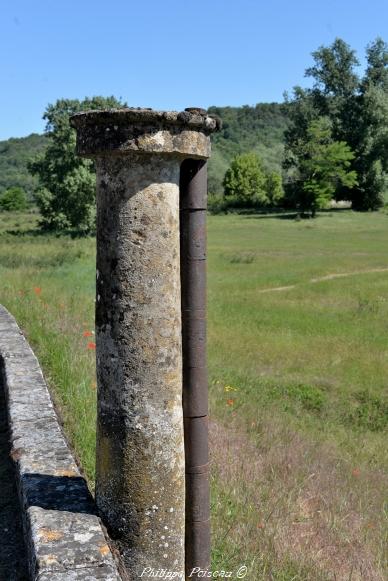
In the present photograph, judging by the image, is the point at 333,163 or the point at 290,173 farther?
the point at 290,173

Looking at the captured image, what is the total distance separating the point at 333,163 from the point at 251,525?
2383 inches

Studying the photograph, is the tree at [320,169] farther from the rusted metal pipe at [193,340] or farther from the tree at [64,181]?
the rusted metal pipe at [193,340]

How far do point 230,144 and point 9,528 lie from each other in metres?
128

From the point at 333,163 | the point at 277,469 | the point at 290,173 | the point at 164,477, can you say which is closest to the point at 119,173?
the point at 164,477

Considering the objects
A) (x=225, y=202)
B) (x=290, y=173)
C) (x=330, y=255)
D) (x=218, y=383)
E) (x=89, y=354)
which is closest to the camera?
(x=89, y=354)

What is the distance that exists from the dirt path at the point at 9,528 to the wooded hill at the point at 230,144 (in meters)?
86.2

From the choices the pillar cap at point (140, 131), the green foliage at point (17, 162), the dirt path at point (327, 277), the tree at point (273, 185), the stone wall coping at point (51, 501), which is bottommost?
the dirt path at point (327, 277)

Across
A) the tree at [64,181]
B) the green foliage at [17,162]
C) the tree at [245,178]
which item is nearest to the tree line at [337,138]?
the tree at [245,178]

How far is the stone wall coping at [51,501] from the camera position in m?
2.60

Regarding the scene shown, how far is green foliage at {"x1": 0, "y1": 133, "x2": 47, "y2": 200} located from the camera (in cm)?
10212

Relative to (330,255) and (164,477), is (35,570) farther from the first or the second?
(330,255)

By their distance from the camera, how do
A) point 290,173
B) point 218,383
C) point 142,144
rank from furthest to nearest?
point 290,173
point 218,383
point 142,144

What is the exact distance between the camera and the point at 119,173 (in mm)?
2846

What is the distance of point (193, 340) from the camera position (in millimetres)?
3127
